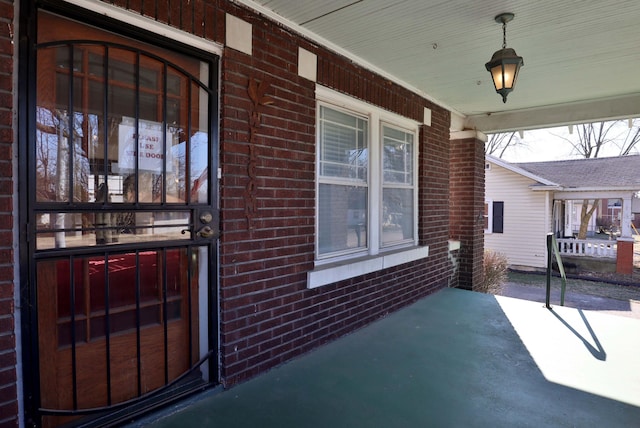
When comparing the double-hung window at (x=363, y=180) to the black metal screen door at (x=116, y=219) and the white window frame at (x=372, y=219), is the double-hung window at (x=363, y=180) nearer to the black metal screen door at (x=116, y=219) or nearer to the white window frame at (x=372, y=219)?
the white window frame at (x=372, y=219)

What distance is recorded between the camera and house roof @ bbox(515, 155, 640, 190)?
42.9ft

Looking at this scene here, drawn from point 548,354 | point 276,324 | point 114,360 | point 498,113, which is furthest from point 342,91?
point 498,113

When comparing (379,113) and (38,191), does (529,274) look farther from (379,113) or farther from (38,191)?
(38,191)

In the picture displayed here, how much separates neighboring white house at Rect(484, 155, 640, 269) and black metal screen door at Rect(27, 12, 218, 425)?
43.8ft

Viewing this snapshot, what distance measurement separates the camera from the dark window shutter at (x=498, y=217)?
14.0 metres

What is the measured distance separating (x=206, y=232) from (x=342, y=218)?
159cm

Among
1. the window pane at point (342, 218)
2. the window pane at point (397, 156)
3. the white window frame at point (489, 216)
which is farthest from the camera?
the white window frame at point (489, 216)

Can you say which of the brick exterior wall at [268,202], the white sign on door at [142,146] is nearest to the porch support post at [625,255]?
the brick exterior wall at [268,202]

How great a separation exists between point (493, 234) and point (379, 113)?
11872 mm

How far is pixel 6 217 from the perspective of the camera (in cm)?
164

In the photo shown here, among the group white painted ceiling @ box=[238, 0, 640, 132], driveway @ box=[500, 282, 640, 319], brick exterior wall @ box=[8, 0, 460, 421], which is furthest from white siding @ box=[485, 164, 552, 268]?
brick exterior wall @ box=[8, 0, 460, 421]

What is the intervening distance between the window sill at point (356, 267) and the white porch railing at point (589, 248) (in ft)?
39.3

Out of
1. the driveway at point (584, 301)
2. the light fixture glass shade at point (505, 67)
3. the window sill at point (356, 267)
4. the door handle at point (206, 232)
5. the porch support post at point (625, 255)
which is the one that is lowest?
the driveway at point (584, 301)

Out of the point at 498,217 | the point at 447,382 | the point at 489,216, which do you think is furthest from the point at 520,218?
the point at 447,382
